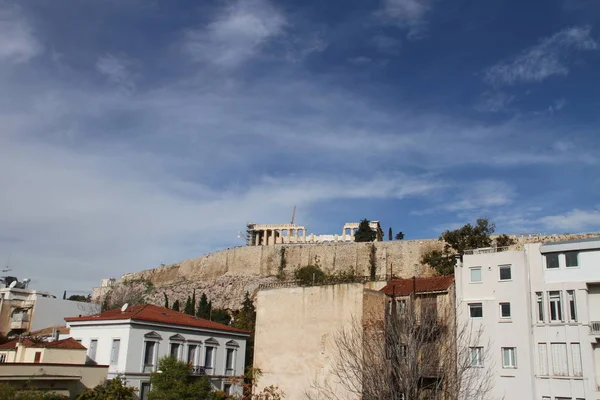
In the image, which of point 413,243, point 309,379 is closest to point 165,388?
point 309,379

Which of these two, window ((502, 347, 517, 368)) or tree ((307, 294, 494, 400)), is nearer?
tree ((307, 294, 494, 400))

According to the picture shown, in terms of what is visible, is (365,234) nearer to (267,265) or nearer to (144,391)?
(267,265)

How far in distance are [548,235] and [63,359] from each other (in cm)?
6655

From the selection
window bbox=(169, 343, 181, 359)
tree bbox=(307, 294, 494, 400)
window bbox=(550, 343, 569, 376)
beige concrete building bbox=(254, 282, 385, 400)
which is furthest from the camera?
window bbox=(169, 343, 181, 359)

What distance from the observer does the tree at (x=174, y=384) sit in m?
35.8

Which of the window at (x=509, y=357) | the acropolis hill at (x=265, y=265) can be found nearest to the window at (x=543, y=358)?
the window at (x=509, y=357)

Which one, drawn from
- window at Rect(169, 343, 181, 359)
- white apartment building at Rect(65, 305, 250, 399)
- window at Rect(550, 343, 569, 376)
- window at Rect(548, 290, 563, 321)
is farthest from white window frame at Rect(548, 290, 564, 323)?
window at Rect(169, 343, 181, 359)

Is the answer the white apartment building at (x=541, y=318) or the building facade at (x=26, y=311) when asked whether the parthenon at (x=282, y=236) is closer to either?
the building facade at (x=26, y=311)

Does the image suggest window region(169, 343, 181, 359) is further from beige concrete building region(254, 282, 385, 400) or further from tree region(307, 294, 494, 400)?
A: tree region(307, 294, 494, 400)

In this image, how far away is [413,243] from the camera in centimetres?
9962

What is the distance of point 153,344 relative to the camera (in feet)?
129

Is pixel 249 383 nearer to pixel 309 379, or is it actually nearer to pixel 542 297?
pixel 309 379

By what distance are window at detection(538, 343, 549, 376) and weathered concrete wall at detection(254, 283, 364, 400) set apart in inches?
397

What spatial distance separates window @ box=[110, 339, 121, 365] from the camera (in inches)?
1483
